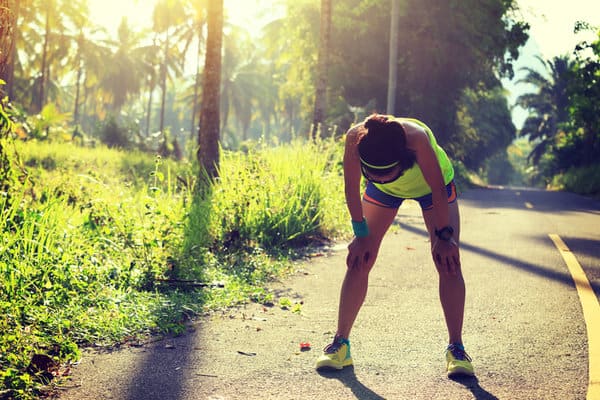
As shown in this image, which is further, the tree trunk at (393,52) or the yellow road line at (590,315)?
the tree trunk at (393,52)

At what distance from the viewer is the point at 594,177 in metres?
32.2

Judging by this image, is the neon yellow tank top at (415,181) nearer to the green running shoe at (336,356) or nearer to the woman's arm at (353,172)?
the woman's arm at (353,172)

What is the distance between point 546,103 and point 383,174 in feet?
229

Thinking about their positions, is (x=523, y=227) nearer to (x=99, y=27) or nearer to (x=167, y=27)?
(x=167, y=27)

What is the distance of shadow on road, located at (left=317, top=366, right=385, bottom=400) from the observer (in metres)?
3.97

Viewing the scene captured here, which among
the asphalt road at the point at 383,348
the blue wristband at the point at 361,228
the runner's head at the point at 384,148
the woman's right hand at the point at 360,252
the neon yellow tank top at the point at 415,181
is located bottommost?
the asphalt road at the point at 383,348

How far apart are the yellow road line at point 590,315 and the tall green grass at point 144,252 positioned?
2807mm

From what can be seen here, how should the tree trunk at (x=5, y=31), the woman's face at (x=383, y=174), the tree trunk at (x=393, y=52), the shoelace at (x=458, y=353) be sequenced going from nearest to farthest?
the woman's face at (x=383, y=174), the shoelace at (x=458, y=353), the tree trunk at (x=5, y=31), the tree trunk at (x=393, y=52)

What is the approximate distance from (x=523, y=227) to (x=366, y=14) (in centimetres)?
1968

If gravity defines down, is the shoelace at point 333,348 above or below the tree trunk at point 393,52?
below

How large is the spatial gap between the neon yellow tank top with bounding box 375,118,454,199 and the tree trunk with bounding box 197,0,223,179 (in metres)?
9.75

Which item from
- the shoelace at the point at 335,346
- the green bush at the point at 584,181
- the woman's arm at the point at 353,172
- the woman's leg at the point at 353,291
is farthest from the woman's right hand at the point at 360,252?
the green bush at the point at 584,181

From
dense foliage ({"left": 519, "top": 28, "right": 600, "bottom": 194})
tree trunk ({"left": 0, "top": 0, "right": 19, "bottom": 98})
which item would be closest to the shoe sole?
tree trunk ({"left": 0, "top": 0, "right": 19, "bottom": 98})

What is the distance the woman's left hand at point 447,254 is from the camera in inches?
167
